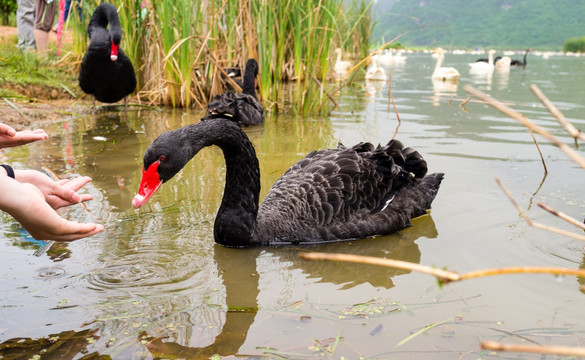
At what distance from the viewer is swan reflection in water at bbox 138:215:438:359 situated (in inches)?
89.5

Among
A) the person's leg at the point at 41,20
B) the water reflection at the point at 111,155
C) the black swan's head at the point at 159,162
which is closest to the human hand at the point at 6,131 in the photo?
the black swan's head at the point at 159,162

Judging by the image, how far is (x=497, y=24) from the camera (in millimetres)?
94438

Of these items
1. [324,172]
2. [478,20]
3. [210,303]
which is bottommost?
[210,303]

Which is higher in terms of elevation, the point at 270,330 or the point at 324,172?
the point at 324,172

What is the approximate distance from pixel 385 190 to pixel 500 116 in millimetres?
5057

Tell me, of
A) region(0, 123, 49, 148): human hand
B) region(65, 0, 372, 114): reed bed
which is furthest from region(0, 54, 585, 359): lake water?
region(65, 0, 372, 114): reed bed

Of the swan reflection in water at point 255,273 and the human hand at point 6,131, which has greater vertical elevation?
the human hand at point 6,131

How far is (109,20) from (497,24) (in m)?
97.8

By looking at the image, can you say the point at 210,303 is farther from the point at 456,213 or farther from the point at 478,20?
the point at 478,20

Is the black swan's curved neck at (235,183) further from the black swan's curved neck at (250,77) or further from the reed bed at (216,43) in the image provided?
the black swan's curved neck at (250,77)

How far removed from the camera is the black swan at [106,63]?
7082mm

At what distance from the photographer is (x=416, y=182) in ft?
13.9

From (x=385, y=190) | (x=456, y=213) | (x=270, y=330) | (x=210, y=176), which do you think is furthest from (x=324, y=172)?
(x=270, y=330)

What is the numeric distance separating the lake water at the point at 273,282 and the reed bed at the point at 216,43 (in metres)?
2.53
